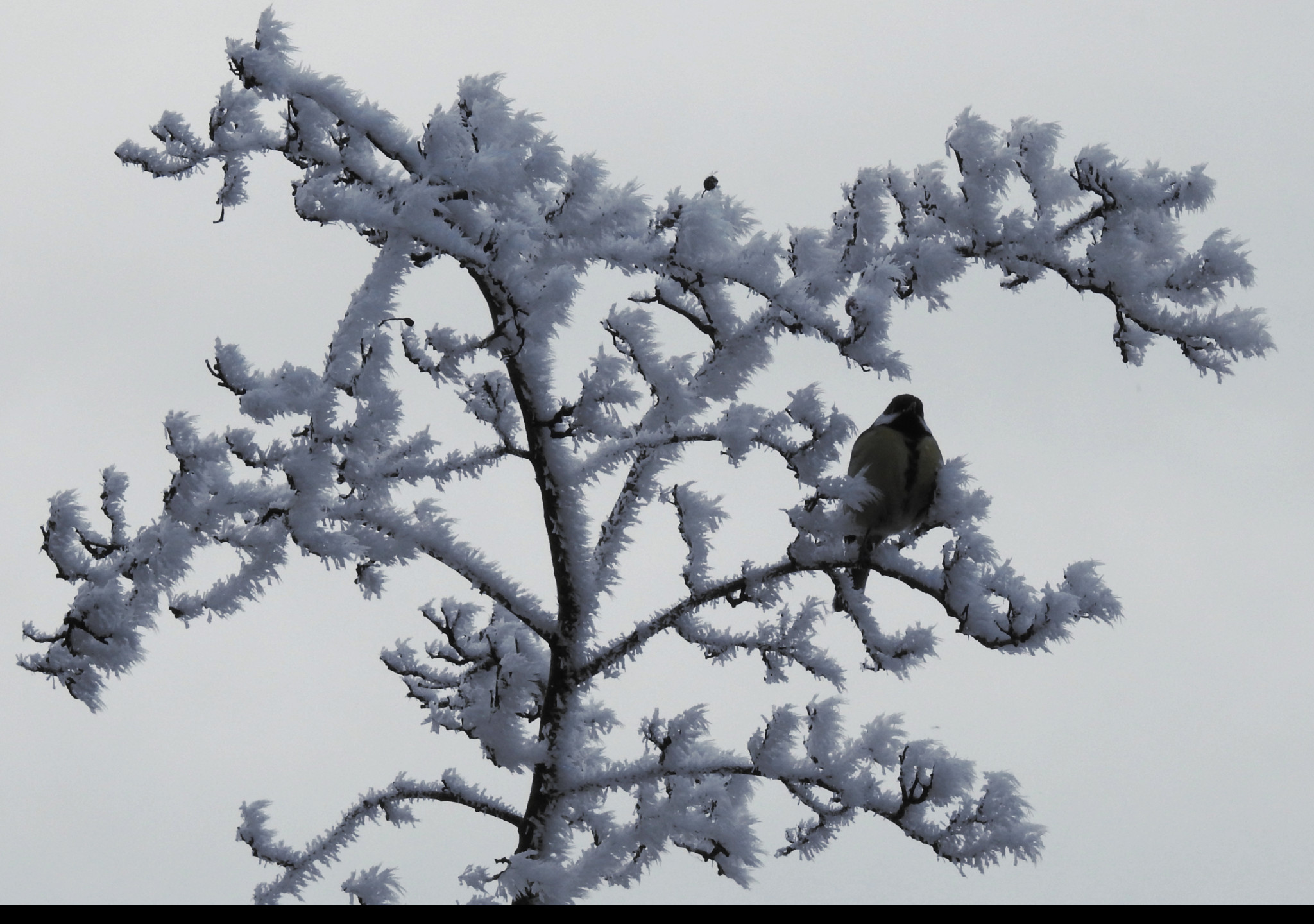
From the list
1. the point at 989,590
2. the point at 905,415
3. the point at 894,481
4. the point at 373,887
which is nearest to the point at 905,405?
the point at 905,415

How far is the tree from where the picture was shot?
3.61 metres

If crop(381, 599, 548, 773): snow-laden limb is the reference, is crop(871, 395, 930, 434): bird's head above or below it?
above

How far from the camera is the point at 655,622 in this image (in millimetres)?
4898

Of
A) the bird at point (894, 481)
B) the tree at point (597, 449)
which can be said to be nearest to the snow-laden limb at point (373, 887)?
the tree at point (597, 449)

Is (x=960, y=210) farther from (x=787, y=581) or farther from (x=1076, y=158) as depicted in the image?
(x=787, y=581)

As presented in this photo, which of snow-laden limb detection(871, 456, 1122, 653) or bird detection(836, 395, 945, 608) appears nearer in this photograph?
snow-laden limb detection(871, 456, 1122, 653)

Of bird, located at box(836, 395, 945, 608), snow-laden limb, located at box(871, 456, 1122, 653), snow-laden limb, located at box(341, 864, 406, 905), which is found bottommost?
snow-laden limb, located at box(341, 864, 406, 905)

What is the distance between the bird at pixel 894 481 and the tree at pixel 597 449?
133 millimetres

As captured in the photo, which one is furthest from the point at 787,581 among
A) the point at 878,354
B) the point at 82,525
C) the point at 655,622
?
the point at 82,525

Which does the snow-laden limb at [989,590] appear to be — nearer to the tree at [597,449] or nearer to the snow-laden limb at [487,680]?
the tree at [597,449]

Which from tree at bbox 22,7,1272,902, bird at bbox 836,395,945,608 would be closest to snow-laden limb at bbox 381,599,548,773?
tree at bbox 22,7,1272,902

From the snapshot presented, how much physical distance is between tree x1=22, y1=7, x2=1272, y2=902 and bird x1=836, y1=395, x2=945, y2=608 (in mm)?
133

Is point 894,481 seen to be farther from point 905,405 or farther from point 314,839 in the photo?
point 314,839

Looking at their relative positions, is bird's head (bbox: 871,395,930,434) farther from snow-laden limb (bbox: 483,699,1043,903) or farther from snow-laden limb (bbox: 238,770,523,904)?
snow-laden limb (bbox: 238,770,523,904)
